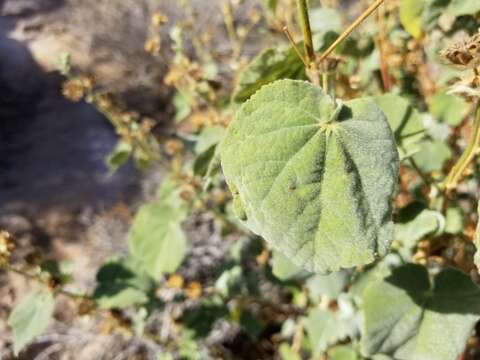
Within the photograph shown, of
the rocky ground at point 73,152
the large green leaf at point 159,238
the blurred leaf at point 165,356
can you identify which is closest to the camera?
the large green leaf at point 159,238

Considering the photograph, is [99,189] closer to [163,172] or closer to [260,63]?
[163,172]

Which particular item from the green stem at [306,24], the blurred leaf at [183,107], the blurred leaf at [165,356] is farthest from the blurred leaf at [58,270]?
the green stem at [306,24]

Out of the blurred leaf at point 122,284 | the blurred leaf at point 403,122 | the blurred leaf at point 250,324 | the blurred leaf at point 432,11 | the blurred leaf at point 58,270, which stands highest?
the blurred leaf at point 432,11

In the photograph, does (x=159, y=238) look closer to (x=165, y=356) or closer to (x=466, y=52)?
(x=165, y=356)

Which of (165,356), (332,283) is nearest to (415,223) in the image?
(332,283)

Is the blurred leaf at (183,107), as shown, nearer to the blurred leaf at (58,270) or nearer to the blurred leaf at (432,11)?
the blurred leaf at (58,270)

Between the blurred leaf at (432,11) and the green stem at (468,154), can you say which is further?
the blurred leaf at (432,11)

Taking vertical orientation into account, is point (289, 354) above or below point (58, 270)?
below
